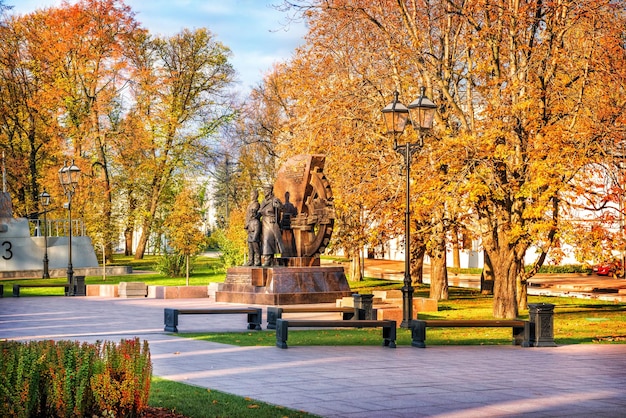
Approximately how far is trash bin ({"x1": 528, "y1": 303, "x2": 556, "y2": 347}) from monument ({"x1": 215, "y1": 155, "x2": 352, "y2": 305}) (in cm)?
1189

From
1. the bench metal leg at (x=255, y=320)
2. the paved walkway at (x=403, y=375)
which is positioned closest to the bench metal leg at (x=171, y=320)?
the paved walkway at (x=403, y=375)

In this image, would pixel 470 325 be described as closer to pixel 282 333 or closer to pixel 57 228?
pixel 282 333

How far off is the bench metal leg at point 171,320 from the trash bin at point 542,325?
719 centimetres

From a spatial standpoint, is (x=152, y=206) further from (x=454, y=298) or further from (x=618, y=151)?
(x=618, y=151)

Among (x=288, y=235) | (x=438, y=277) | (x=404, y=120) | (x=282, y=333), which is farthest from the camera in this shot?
(x=438, y=277)

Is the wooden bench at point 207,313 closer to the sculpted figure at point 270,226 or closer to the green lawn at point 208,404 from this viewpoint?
the green lawn at point 208,404

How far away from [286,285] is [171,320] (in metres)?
9.33

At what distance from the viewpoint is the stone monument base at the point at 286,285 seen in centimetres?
Answer: 2867

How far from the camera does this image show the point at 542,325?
17.6 meters

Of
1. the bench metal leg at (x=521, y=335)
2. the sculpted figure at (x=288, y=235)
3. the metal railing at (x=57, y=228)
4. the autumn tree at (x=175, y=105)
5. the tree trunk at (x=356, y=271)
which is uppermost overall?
the autumn tree at (x=175, y=105)

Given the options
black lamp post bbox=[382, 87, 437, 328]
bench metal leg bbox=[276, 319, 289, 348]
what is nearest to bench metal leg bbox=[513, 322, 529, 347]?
black lamp post bbox=[382, 87, 437, 328]

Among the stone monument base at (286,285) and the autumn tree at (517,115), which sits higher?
the autumn tree at (517,115)

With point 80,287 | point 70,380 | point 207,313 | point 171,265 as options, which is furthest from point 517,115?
point 171,265

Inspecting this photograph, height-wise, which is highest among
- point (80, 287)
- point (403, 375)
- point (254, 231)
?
point (254, 231)
